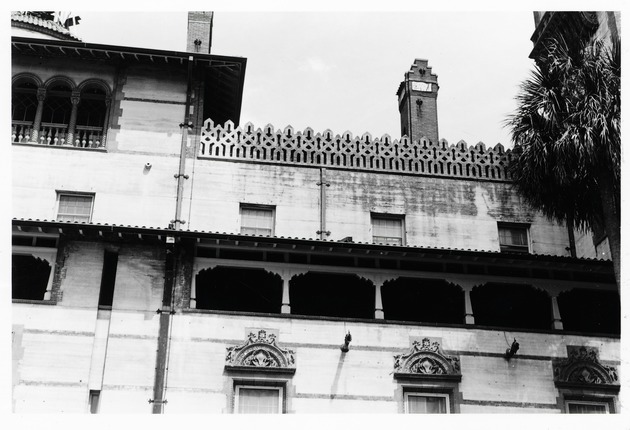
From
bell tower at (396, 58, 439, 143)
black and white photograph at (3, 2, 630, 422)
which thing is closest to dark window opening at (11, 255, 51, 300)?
black and white photograph at (3, 2, 630, 422)

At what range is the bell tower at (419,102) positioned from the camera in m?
29.1

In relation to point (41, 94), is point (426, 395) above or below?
below

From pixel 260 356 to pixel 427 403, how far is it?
4.48 meters

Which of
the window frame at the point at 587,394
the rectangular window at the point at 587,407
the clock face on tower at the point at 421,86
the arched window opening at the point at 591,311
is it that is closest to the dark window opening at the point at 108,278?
the window frame at the point at 587,394

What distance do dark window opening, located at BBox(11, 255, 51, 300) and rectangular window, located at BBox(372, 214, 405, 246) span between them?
952 centimetres

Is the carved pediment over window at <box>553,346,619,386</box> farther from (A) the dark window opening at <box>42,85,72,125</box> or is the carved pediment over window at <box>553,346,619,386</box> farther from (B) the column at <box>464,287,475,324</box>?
(A) the dark window opening at <box>42,85,72,125</box>

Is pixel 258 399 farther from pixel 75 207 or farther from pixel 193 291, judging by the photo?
pixel 75 207

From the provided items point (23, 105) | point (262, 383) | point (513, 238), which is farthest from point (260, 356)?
point (23, 105)

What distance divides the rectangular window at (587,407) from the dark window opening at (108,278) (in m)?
12.5

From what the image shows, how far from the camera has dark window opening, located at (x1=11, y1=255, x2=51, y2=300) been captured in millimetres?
23812

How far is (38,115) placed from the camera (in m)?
25.9

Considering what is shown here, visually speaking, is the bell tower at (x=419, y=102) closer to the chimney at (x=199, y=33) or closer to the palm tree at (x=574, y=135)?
the palm tree at (x=574, y=135)

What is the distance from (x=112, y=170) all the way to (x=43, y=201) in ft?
7.02

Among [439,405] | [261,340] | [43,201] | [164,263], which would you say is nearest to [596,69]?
[439,405]
